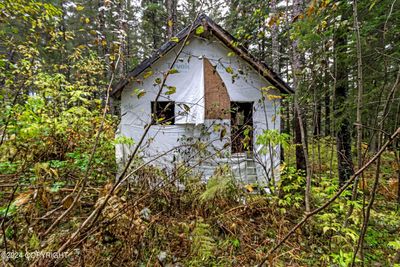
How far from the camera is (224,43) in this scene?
6.45m

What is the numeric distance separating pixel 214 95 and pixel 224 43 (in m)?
1.59

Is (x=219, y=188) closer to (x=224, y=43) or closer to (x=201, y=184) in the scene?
(x=201, y=184)

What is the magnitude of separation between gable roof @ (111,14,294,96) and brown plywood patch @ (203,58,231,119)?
0.83 meters

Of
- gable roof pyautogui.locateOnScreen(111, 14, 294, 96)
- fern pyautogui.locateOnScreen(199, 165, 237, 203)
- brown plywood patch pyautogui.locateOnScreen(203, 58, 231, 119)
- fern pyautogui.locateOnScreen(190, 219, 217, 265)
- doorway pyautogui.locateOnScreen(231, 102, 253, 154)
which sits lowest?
fern pyautogui.locateOnScreen(190, 219, 217, 265)

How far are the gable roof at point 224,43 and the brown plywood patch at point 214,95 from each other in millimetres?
827

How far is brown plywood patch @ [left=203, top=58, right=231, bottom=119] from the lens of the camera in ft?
21.0

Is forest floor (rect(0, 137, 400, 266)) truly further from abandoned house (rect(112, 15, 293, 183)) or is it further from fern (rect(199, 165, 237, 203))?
abandoned house (rect(112, 15, 293, 183))

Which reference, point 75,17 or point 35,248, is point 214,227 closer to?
point 35,248

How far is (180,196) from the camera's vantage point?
4.41 meters

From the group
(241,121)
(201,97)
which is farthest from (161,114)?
(241,121)

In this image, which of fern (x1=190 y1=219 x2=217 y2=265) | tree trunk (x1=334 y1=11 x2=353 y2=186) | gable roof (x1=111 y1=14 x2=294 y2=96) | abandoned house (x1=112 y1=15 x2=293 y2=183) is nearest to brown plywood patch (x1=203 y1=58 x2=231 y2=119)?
A: abandoned house (x1=112 y1=15 x2=293 y2=183)

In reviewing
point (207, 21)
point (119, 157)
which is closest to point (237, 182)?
point (119, 157)

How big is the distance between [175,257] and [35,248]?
1756 mm

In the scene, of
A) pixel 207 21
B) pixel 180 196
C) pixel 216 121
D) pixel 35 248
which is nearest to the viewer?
pixel 35 248
